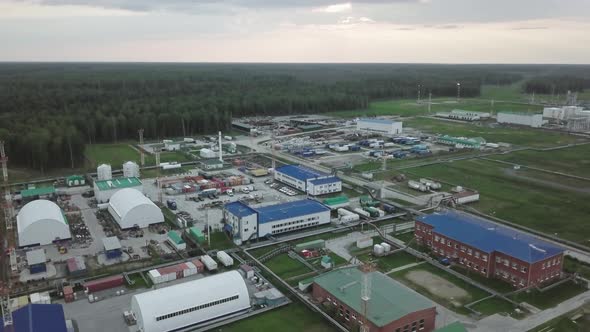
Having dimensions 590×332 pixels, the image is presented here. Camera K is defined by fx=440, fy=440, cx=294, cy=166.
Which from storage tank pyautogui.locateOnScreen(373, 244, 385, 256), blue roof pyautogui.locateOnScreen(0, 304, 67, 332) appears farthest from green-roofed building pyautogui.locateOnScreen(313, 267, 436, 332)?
blue roof pyautogui.locateOnScreen(0, 304, 67, 332)

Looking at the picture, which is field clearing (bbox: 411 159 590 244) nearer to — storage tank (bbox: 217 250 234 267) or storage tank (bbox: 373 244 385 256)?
storage tank (bbox: 373 244 385 256)

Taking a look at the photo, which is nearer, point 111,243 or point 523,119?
point 111,243

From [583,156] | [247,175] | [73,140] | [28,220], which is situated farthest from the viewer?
[583,156]

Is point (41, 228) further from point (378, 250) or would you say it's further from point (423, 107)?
point (423, 107)

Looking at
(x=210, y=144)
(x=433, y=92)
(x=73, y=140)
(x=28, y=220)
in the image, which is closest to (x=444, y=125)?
(x=210, y=144)

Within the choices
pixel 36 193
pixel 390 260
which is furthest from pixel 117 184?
pixel 390 260

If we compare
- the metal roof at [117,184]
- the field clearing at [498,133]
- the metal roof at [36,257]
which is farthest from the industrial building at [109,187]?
the field clearing at [498,133]

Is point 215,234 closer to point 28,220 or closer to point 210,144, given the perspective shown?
point 28,220
